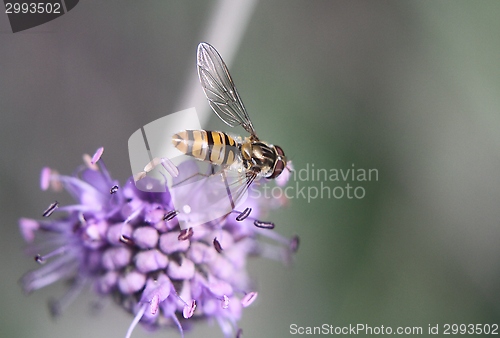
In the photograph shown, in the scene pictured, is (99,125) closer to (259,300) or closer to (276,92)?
(276,92)

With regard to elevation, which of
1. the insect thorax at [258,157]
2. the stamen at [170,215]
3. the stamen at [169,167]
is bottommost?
the stamen at [170,215]

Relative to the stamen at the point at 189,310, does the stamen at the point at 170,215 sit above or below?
above

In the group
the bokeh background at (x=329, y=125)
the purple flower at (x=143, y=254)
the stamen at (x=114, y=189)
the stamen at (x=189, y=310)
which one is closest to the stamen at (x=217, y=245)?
the purple flower at (x=143, y=254)

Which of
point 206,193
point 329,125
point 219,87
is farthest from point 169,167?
point 329,125

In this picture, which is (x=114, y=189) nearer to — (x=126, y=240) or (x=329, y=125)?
(x=126, y=240)

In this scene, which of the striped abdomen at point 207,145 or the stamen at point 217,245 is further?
the stamen at point 217,245

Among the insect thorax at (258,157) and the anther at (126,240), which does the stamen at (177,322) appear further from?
the insect thorax at (258,157)

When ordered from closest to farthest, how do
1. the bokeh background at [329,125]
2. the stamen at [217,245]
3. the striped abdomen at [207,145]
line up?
the striped abdomen at [207,145] → the stamen at [217,245] → the bokeh background at [329,125]

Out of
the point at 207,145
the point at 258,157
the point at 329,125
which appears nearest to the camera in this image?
the point at 207,145
